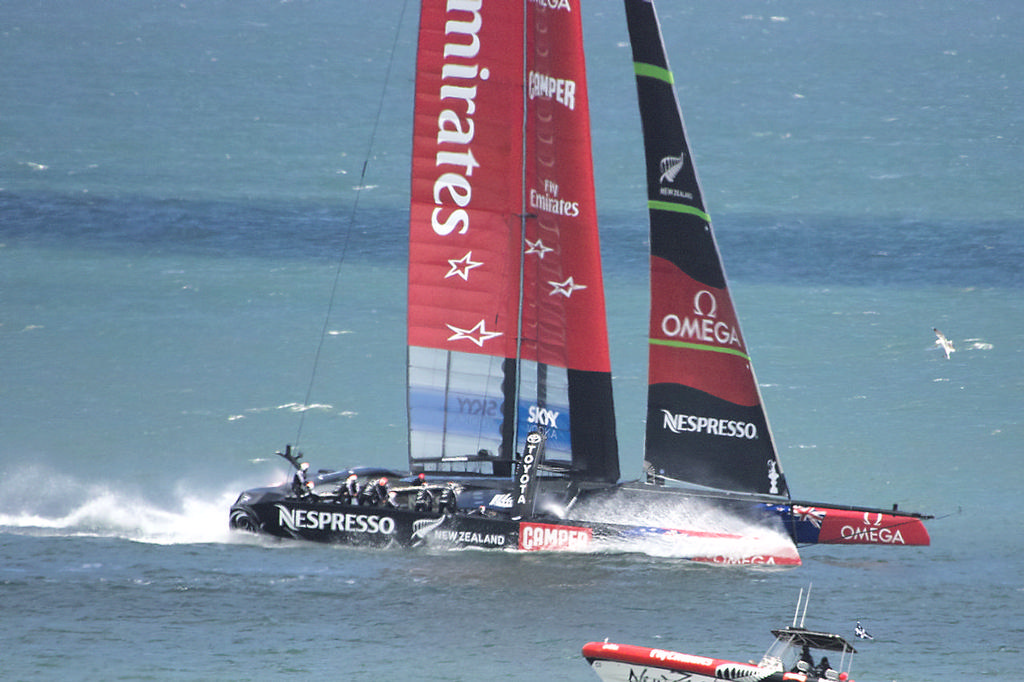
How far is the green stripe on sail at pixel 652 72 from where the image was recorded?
45312 mm

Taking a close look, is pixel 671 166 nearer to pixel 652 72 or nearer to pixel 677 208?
pixel 677 208

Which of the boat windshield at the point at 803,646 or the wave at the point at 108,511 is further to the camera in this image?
the wave at the point at 108,511

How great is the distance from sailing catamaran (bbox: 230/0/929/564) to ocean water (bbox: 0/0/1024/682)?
1110 millimetres

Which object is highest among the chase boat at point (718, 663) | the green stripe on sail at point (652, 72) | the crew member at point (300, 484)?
the green stripe on sail at point (652, 72)

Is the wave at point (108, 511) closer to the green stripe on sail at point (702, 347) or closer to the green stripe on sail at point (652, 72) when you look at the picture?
the green stripe on sail at point (702, 347)

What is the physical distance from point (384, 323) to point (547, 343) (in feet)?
98.7

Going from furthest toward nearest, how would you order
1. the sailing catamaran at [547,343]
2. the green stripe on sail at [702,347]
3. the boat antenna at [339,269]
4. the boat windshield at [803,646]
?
1. the boat antenna at [339,269]
2. the green stripe on sail at [702,347]
3. the sailing catamaran at [547,343]
4. the boat windshield at [803,646]

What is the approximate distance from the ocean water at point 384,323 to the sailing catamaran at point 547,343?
3.64 ft

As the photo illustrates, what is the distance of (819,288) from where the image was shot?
83.4m

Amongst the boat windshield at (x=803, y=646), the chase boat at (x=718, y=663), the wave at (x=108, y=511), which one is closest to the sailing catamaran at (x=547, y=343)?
the wave at (x=108, y=511)

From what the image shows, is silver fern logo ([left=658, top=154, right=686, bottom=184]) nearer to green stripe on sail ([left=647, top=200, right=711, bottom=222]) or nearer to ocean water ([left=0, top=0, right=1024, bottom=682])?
green stripe on sail ([left=647, top=200, right=711, bottom=222])

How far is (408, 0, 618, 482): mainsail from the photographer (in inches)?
1823

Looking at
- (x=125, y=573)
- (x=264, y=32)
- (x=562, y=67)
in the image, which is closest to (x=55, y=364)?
(x=125, y=573)

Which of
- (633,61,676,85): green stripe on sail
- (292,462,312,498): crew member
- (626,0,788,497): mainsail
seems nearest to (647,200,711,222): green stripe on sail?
(626,0,788,497): mainsail
